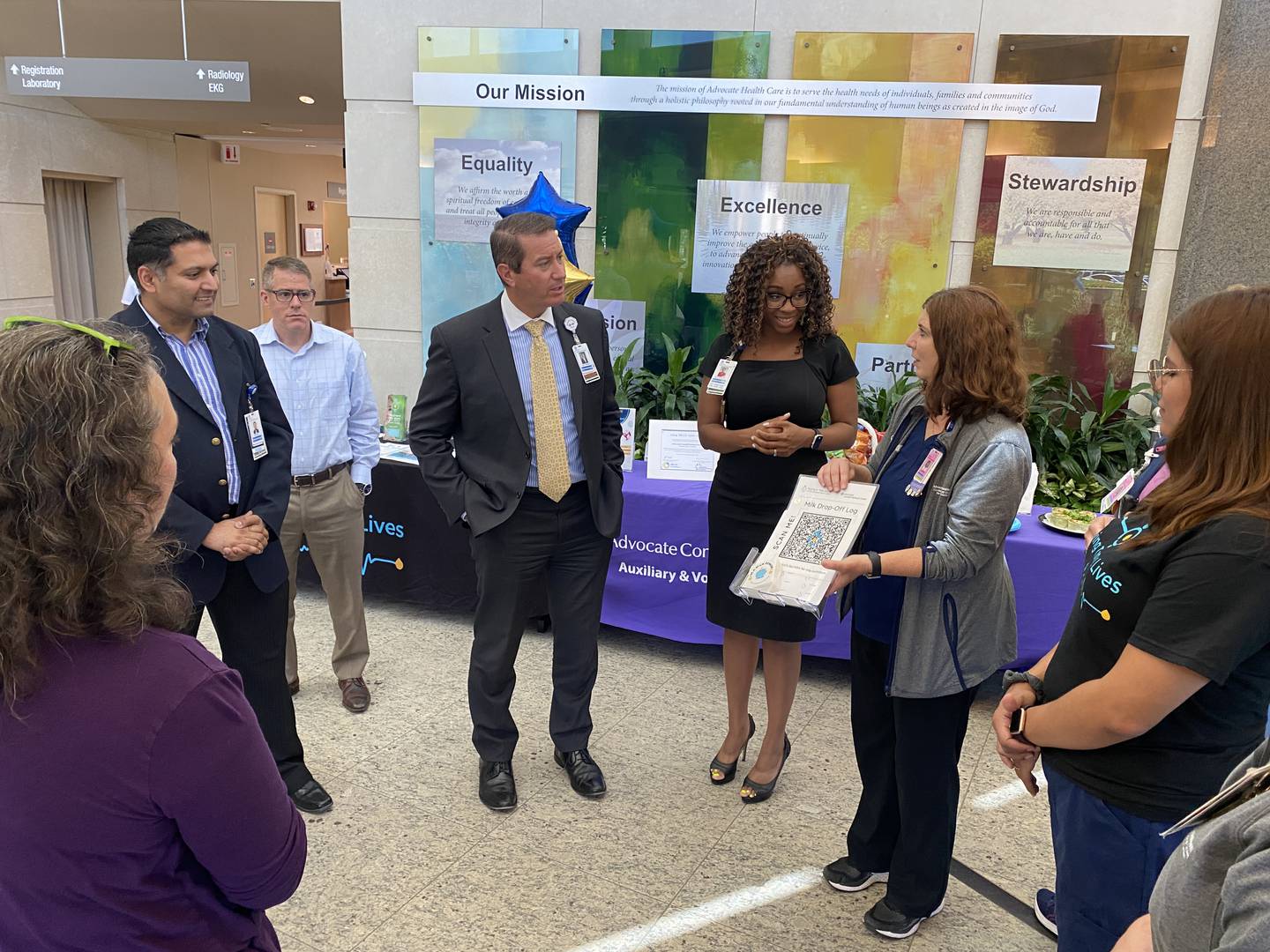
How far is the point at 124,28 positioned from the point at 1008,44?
6.43m

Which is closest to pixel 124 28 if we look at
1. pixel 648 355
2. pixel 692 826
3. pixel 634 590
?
pixel 648 355

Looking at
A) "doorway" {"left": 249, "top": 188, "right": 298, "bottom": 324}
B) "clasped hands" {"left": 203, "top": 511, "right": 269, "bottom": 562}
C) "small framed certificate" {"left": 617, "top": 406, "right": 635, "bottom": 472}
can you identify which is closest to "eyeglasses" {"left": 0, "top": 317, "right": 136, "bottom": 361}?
"clasped hands" {"left": 203, "top": 511, "right": 269, "bottom": 562}

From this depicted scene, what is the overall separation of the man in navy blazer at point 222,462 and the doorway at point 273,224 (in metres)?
10.2

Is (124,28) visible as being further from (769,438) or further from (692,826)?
(692,826)

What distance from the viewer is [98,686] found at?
84 cm

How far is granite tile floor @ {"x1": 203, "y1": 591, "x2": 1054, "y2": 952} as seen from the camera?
2.18 metres

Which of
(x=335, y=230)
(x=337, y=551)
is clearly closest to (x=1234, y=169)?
(x=337, y=551)

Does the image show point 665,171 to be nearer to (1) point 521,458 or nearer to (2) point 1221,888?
(1) point 521,458

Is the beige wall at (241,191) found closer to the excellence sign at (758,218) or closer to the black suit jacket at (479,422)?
the excellence sign at (758,218)

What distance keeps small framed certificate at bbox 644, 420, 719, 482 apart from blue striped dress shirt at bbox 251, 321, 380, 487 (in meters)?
1.21

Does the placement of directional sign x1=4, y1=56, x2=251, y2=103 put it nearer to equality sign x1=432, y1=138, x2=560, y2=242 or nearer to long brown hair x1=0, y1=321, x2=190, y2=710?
equality sign x1=432, y1=138, x2=560, y2=242

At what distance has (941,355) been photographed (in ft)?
6.14

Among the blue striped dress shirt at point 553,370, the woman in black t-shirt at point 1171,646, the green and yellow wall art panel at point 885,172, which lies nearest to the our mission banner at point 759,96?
the green and yellow wall art panel at point 885,172

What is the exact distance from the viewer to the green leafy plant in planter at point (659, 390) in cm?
439
